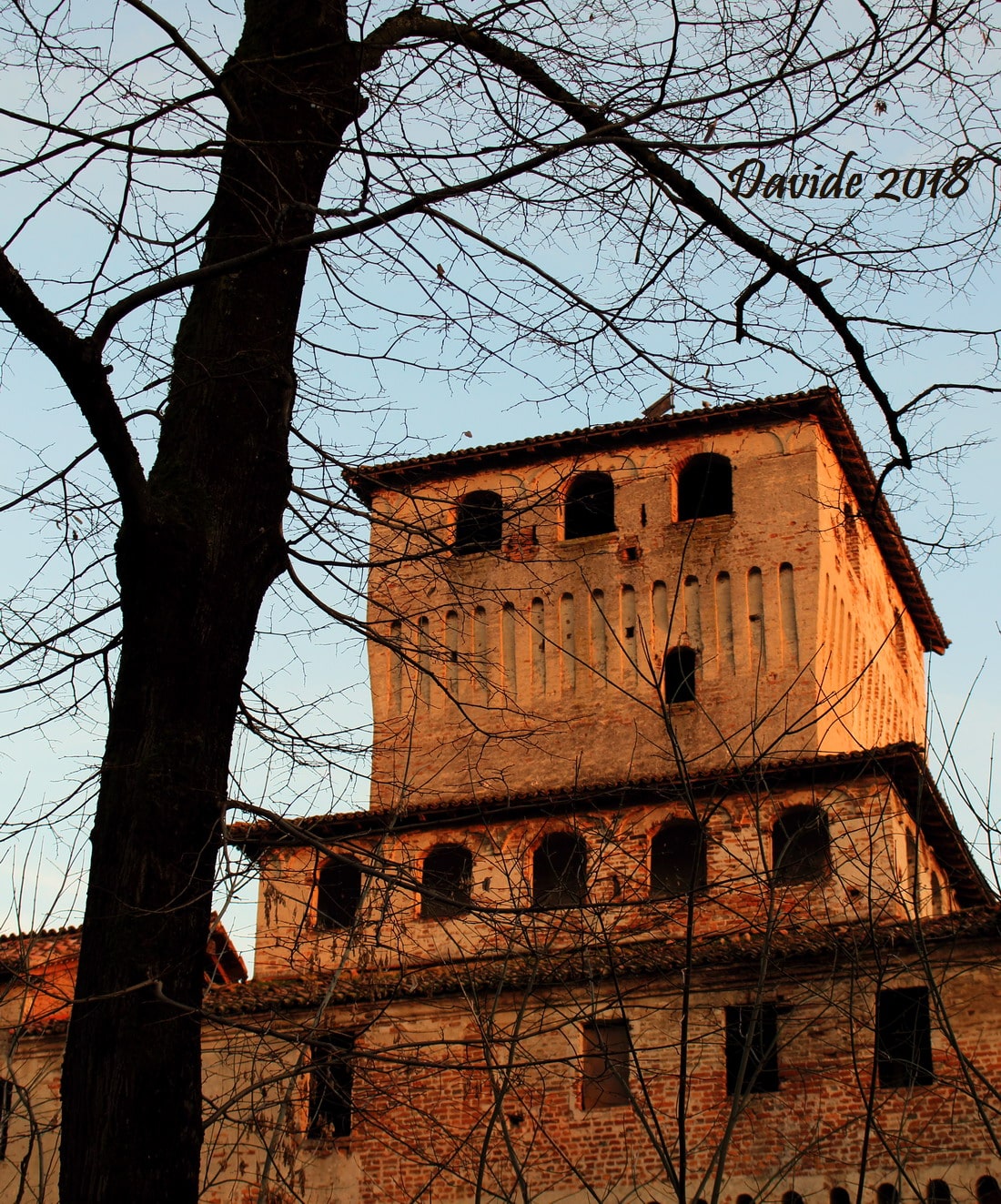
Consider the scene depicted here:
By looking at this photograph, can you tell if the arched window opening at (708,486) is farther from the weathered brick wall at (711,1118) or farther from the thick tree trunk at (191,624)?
the thick tree trunk at (191,624)

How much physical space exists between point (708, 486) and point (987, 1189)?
1176cm

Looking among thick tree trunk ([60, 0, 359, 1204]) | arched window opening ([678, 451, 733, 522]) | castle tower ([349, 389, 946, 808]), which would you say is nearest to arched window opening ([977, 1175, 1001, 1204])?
castle tower ([349, 389, 946, 808])

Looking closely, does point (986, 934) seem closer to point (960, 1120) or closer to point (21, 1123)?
point (960, 1120)

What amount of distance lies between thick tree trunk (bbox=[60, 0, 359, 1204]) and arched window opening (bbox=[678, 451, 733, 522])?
1984 cm

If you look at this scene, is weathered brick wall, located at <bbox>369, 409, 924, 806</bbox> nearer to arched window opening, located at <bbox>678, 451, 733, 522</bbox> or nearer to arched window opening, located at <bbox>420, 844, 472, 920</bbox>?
arched window opening, located at <bbox>678, 451, 733, 522</bbox>

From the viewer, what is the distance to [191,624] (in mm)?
4176

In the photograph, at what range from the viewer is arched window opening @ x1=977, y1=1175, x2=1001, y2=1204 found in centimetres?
1509

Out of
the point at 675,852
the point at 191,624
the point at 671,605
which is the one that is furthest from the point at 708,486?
the point at 191,624

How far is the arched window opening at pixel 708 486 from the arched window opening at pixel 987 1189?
36.5 feet

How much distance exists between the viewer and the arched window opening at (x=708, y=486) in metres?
24.4

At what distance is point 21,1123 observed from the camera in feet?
70.3

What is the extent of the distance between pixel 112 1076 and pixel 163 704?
87 cm

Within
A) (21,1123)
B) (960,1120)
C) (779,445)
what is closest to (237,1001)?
(21,1123)

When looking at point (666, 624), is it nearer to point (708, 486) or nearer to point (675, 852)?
point (708, 486)
